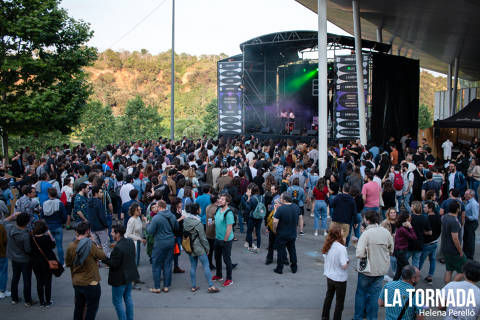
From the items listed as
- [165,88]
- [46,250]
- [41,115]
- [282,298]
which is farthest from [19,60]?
[165,88]

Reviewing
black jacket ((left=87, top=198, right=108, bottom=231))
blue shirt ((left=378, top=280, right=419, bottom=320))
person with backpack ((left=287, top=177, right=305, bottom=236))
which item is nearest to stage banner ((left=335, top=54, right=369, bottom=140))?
person with backpack ((left=287, top=177, right=305, bottom=236))

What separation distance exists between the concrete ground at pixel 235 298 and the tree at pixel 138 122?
2350 centimetres

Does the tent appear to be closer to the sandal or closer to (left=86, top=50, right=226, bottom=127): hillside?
the sandal

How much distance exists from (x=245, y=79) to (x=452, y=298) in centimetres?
2138

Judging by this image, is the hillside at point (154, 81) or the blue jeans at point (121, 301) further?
the hillside at point (154, 81)

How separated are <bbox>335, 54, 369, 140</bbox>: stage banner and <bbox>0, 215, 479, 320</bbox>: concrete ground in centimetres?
1258

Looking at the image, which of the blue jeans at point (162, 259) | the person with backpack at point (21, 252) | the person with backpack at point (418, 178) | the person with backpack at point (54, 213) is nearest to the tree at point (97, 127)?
the person with backpack at point (54, 213)

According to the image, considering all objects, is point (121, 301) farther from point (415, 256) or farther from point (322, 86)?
point (322, 86)

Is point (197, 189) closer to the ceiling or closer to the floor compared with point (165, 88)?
closer to the floor

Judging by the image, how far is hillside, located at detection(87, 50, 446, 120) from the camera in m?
54.2

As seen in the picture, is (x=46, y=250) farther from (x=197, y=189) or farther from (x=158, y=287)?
(x=197, y=189)

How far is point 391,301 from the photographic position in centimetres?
458

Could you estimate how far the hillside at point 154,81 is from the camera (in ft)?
178

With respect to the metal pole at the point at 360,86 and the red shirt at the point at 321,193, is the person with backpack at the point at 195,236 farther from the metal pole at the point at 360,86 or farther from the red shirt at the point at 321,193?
the metal pole at the point at 360,86
